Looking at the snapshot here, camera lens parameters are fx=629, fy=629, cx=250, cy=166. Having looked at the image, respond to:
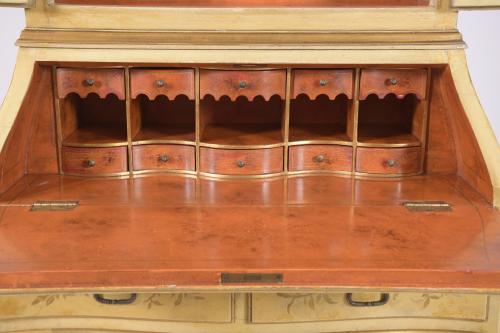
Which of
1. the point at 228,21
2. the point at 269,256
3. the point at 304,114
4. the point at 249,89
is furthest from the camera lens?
the point at 304,114

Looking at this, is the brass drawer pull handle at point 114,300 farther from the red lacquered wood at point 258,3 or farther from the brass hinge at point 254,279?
the red lacquered wood at point 258,3

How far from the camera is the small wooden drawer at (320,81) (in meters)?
1.97

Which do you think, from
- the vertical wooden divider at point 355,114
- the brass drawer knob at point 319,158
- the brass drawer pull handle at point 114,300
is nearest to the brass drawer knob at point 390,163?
the vertical wooden divider at point 355,114

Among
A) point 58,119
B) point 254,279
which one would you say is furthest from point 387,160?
point 58,119

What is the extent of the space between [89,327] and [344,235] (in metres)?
0.69

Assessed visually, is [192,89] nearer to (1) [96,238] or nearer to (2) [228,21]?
(2) [228,21]

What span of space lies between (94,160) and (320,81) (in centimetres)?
77

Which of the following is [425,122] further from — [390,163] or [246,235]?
[246,235]

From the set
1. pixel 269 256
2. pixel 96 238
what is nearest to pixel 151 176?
pixel 96 238

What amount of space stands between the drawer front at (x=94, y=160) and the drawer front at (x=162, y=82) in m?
0.21

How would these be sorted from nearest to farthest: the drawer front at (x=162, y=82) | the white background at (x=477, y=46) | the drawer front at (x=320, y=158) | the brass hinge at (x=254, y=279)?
the brass hinge at (x=254, y=279), the drawer front at (x=162, y=82), the drawer front at (x=320, y=158), the white background at (x=477, y=46)

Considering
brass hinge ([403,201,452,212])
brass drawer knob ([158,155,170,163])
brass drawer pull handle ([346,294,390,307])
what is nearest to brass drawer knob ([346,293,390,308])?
brass drawer pull handle ([346,294,390,307])

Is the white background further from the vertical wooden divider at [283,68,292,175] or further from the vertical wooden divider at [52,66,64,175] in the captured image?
the vertical wooden divider at [283,68,292,175]

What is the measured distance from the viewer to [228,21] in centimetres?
184
